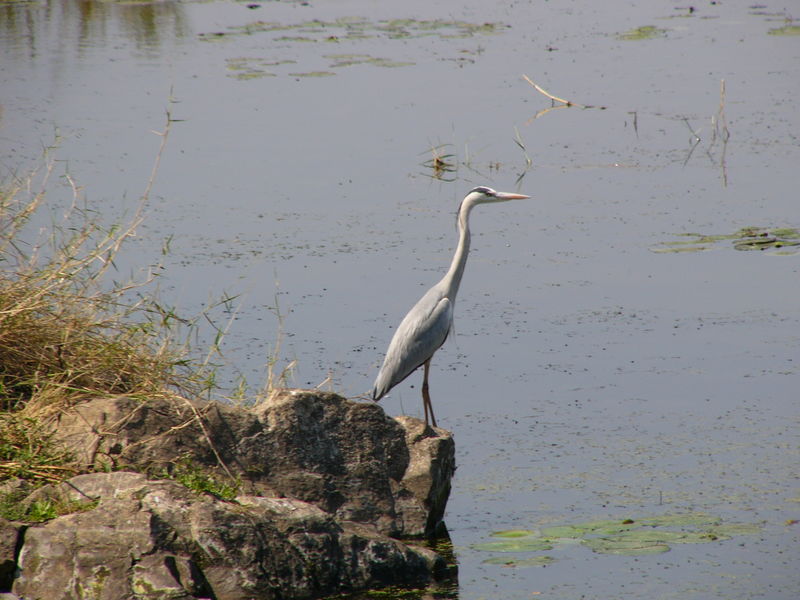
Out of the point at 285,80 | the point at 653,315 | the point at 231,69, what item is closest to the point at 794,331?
the point at 653,315

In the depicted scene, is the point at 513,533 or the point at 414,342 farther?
the point at 414,342

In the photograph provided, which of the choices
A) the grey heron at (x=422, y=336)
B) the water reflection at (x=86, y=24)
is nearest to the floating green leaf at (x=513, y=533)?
the grey heron at (x=422, y=336)

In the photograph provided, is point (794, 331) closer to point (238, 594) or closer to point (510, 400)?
point (510, 400)

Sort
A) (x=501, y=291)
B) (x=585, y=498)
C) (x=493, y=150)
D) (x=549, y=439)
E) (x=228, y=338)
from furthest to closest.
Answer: (x=493, y=150) < (x=501, y=291) < (x=228, y=338) < (x=549, y=439) < (x=585, y=498)

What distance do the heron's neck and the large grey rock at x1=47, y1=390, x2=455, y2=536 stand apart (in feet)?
3.67

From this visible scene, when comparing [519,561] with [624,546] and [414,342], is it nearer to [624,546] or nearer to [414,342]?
[624,546]

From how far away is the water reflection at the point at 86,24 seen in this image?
728 inches

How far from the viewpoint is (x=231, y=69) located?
16.2 meters

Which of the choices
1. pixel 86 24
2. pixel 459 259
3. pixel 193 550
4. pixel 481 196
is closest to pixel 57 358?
pixel 193 550

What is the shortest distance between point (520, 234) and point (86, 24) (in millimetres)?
12924

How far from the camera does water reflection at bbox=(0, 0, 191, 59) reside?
18.5 m

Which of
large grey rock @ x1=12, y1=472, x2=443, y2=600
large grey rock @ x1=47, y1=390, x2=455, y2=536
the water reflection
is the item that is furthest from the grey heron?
the water reflection

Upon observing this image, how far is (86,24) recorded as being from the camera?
20.3 m

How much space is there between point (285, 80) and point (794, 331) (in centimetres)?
913
